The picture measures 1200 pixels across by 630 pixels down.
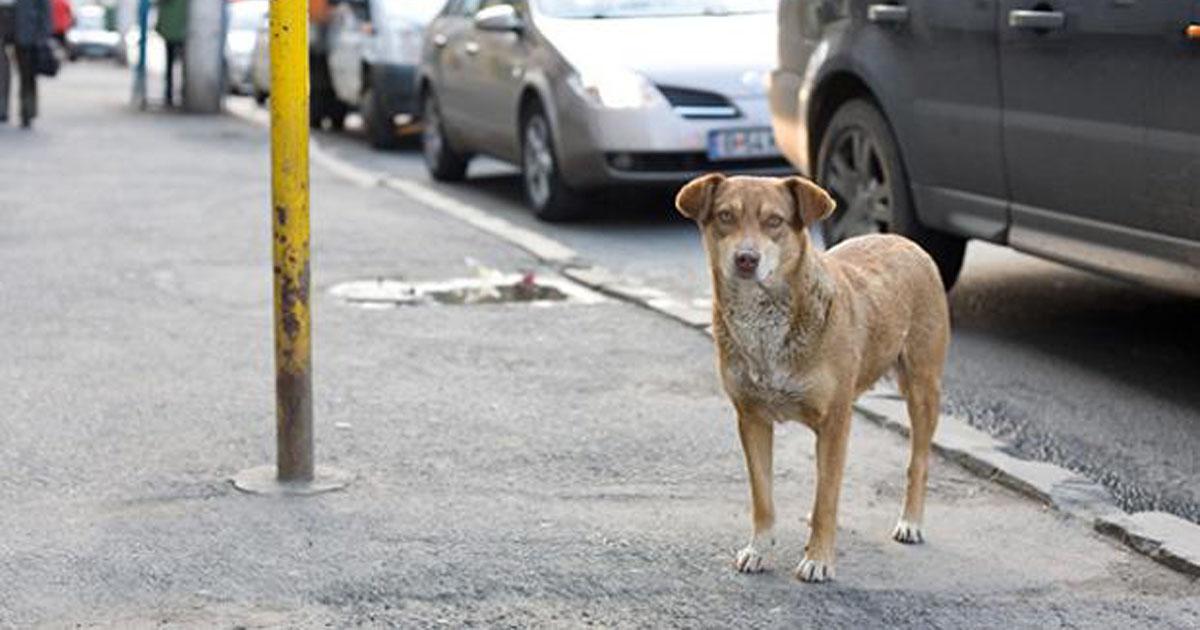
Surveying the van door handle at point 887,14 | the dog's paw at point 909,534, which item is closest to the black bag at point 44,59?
the van door handle at point 887,14

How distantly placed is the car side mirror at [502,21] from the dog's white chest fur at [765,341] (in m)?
8.53

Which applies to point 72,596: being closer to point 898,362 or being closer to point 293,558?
point 293,558

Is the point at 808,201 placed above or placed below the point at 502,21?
below

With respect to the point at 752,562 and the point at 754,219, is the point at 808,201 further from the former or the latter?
the point at 752,562

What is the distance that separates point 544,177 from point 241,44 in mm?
20432

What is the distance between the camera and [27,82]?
71.4ft

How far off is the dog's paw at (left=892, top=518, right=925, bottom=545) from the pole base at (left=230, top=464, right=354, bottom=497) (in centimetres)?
161

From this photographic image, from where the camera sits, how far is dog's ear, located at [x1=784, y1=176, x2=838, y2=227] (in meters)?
5.18

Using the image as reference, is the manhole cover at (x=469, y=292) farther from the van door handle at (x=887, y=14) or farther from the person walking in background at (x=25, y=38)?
the person walking in background at (x=25, y=38)

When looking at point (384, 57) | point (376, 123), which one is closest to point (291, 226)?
point (384, 57)

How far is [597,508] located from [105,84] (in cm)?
3088

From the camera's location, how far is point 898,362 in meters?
5.84

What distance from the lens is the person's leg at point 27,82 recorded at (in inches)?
850

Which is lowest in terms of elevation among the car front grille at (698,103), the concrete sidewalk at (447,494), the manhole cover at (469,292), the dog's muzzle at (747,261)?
the concrete sidewalk at (447,494)
